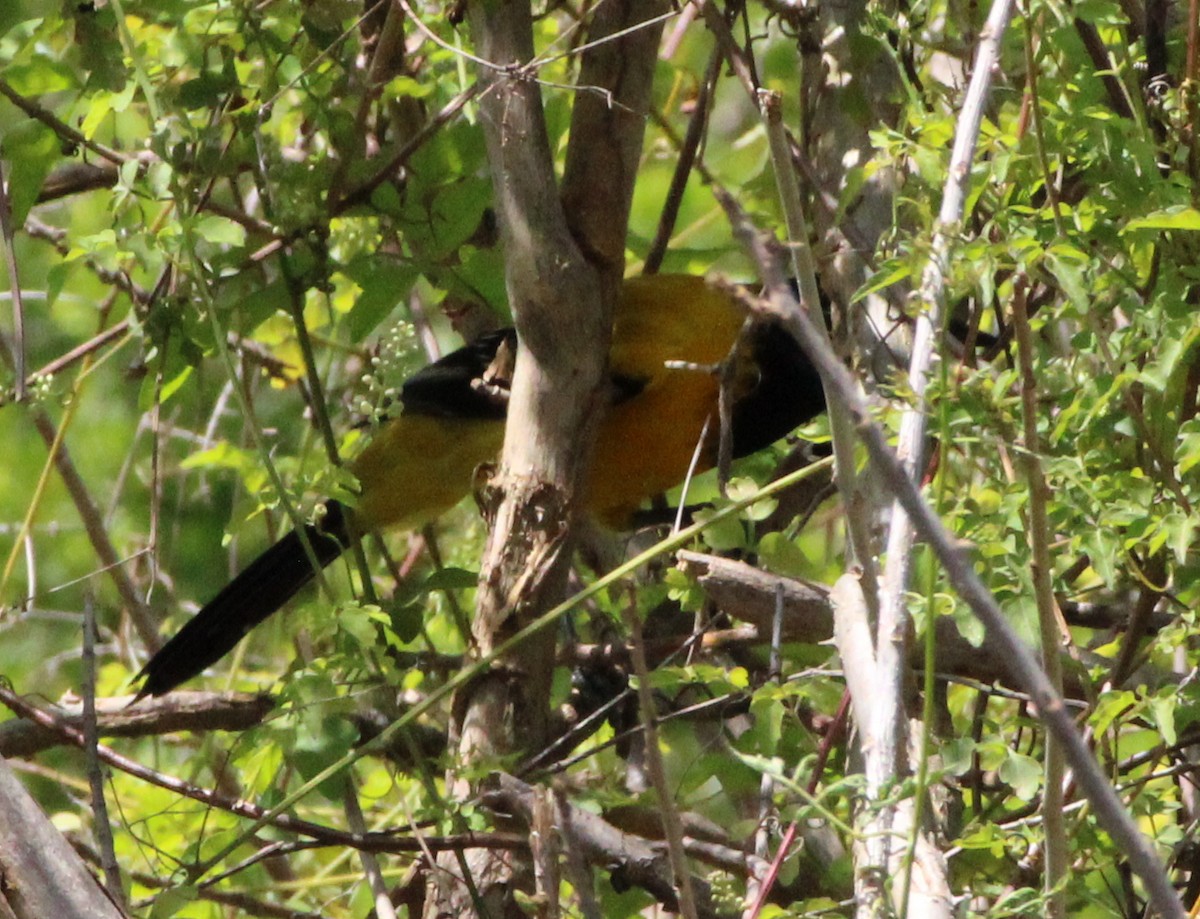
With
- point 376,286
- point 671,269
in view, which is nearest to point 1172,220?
point 376,286

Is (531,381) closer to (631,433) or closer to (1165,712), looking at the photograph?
(1165,712)

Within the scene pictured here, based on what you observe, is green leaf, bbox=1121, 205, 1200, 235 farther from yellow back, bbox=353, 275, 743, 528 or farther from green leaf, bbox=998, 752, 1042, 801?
yellow back, bbox=353, 275, 743, 528

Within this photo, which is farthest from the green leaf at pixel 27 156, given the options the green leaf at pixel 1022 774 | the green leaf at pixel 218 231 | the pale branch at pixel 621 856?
the green leaf at pixel 1022 774

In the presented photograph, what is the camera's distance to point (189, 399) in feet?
7.06

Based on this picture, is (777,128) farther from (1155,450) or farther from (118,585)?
(118,585)

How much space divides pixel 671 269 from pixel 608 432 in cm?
32

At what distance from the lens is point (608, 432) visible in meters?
2.57

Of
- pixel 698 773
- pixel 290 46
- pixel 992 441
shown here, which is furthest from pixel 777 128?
pixel 290 46

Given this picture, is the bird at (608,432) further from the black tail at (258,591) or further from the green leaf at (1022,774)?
the green leaf at (1022,774)

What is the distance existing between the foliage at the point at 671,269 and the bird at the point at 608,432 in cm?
7

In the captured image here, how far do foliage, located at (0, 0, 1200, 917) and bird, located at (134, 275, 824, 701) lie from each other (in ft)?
0.24

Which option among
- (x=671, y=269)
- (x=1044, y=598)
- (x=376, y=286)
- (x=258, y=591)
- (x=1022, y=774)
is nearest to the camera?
(x=1044, y=598)

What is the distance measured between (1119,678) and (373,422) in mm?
771

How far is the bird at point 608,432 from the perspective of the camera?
2439 mm
